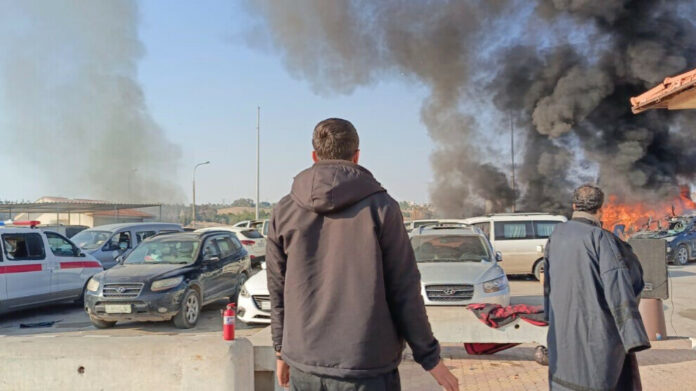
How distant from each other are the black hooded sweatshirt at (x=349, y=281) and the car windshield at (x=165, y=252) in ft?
24.9

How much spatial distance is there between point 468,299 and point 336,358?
534 cm

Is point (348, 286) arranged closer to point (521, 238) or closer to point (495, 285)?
point (495, 285)

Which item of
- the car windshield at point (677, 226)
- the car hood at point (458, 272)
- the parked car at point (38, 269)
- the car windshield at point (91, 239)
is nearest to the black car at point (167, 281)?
the parked car at point (38, 269)

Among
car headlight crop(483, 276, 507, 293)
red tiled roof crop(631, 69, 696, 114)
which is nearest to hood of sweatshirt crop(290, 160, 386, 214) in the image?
red tiled roof crop(631, 69, 696, 114)

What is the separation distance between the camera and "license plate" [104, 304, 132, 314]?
8.16m

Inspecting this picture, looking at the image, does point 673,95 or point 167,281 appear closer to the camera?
point 673,95

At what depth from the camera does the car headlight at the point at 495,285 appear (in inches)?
282

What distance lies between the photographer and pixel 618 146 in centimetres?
2606

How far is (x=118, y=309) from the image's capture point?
322 inches

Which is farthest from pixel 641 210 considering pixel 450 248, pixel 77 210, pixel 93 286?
pixel 77 210

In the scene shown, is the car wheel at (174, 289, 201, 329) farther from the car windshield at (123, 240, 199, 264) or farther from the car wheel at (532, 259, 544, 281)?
the car wheel at (532, 259, 544, 281)

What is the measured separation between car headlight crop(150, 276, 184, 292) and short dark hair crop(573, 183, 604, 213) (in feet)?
21.9

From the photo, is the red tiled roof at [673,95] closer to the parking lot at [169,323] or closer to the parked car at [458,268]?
the parked car at [458,268]

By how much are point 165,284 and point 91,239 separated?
271 inches
